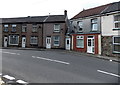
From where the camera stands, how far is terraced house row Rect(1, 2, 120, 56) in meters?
21.4

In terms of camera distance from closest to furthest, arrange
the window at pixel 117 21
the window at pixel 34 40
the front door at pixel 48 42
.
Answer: the window at pixel 117 21 < the front door at pixel 48 42 < the window at pixel 34 40

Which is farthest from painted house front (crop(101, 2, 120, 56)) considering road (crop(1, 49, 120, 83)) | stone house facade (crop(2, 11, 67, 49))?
stone house facade (crop(2, 11, 67, 49))

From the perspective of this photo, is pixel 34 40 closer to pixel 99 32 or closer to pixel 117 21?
pixel 99 32

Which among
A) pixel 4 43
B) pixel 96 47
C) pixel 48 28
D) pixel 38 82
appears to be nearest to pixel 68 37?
pixel 48 28

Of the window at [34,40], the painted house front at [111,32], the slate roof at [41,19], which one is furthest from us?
the window at [34,40]

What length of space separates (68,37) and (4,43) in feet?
59.1

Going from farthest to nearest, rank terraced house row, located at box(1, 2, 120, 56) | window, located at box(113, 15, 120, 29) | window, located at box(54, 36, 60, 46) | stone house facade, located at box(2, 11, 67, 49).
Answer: stone house facade, located at box(2, 11, 67, 49) < window, located at box(54, 36, 60, 46) < terraced house row, located at box(1, 2, 120, 56) < window, located at box(113, 15, 120, 29)

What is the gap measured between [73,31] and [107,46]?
9.90 m

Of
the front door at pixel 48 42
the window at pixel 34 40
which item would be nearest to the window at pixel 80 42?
the front door at pixel 48 42

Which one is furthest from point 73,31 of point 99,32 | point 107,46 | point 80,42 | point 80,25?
point 107,46

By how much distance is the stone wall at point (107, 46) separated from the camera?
20953 mm

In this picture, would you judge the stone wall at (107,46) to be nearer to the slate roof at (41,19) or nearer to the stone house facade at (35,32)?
the stone house facade at (35,32)

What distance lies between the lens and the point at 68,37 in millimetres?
31078

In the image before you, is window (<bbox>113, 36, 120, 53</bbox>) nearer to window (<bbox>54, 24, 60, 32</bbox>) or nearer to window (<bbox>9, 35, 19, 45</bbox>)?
window (<bbox>54, 24, 60, 32</bbox>)
